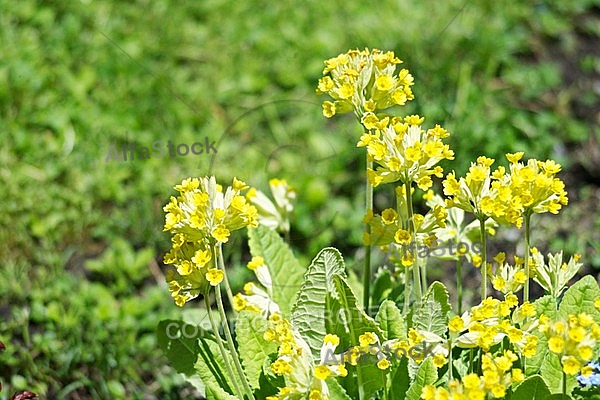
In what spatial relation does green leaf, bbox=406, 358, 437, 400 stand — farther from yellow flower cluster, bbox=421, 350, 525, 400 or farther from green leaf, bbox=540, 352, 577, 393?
green leaf, bbox=540, 352, 577, 393

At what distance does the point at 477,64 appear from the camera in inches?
155

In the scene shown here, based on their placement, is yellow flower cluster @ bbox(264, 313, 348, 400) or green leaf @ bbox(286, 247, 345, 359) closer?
yellow flower cluster @ bbox(264, 313, 348, 400)

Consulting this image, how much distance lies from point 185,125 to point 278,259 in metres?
1.67

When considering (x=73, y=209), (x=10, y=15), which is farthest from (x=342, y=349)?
(x=10, y=15)

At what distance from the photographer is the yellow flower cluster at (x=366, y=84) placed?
178 centimetres

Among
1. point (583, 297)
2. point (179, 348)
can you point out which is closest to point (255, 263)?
point (179, 348)

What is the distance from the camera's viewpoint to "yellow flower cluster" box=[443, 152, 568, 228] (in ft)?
5.32

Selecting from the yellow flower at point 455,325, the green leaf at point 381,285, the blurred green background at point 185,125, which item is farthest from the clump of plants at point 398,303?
the blurred green background at point 185,125

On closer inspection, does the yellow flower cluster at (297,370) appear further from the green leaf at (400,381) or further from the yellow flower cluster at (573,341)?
the yellow flower cluster at (573,341)

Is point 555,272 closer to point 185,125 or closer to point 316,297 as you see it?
point 316,297

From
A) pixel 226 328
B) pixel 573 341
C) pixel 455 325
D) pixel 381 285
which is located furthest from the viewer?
pixel 381 285

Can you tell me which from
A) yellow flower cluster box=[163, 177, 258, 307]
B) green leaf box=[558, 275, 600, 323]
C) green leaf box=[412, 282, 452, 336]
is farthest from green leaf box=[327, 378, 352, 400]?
green leaf box=[558, 275, 600, 323]

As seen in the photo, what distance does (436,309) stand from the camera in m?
1.81

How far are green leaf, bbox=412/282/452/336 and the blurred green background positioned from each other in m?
1.05
